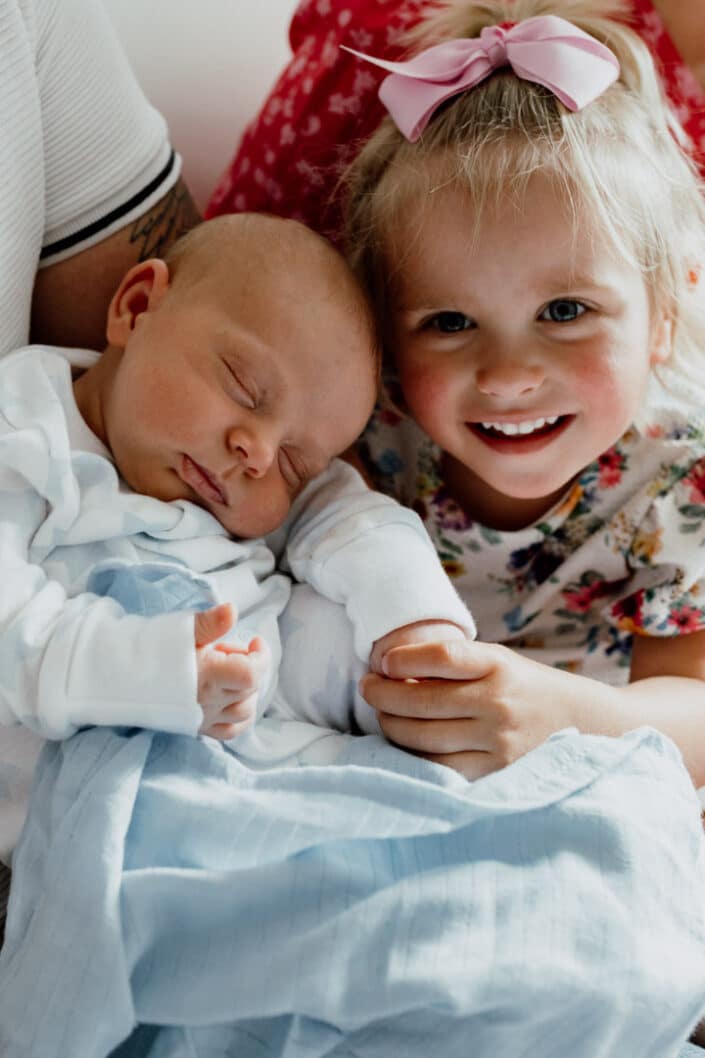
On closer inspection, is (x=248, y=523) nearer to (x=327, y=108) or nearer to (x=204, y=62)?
(x=327, y=108)

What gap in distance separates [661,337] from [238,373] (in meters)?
0.52

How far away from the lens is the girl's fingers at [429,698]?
1.01 m

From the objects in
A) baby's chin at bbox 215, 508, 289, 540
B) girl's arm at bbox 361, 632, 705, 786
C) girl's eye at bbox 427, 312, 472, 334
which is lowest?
girl's arm at bbox 361, 632, 705, 786

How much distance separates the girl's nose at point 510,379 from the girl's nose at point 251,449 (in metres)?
0.25

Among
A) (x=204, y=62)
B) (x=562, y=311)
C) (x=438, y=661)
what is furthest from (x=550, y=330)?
(x=204, y=62)

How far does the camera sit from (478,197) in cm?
117

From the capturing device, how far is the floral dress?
1.31 metres

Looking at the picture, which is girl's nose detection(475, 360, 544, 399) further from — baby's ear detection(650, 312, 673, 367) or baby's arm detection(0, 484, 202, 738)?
baby's arm detection(0, 484, 202, 738)

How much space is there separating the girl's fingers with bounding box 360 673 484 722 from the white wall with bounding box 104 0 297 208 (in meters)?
0.99

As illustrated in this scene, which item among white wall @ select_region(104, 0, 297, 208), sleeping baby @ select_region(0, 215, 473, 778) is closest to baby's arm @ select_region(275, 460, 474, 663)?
sleeping baby @ select_region(0, 215, 473, 778)

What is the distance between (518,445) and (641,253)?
253 millimetres

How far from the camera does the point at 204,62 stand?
5.45 ft

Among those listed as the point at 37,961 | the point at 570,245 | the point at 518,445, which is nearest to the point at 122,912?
the point at 37,961

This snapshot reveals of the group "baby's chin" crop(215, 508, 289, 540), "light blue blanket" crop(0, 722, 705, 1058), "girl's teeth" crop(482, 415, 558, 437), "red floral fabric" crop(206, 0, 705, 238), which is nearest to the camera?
"light blue blanket" crop(0, 722, 705, 1058)
